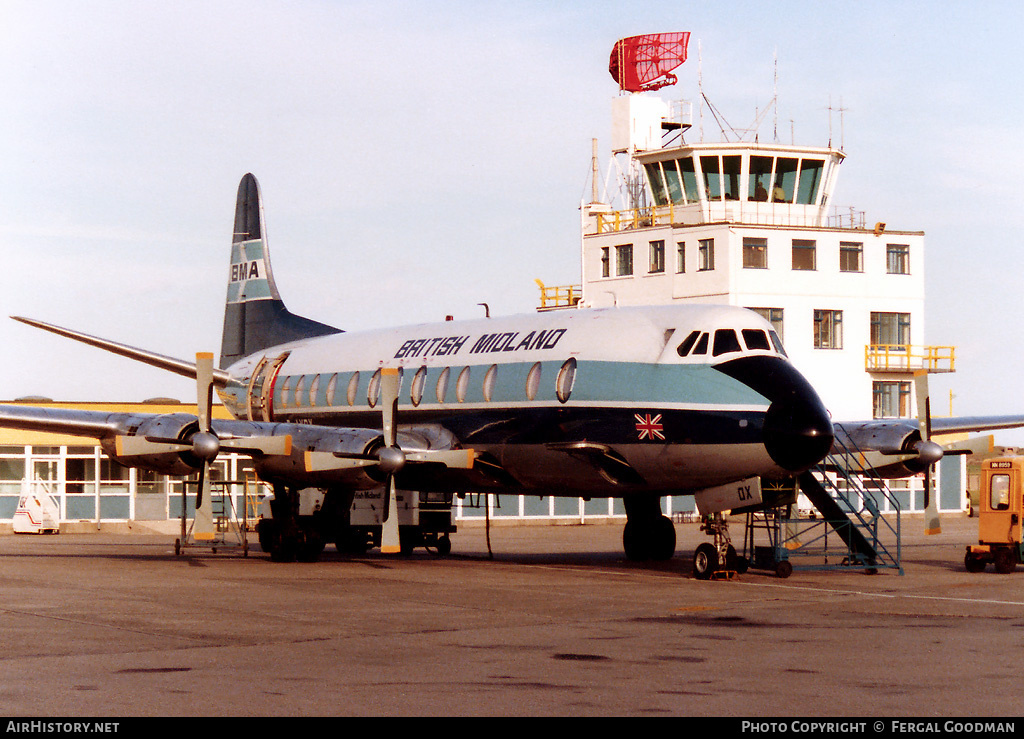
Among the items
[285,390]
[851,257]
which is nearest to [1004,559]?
[285,390]

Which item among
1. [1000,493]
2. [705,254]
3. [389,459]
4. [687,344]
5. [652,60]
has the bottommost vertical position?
[1000,493]

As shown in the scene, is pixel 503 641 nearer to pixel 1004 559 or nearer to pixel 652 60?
pixel 1004 559

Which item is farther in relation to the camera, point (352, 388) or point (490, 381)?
point (352, 388)

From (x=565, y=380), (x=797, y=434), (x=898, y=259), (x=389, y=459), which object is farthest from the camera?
(x=898, y=259)

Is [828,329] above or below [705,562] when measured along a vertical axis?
above

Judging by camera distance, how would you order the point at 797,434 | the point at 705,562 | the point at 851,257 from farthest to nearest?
1. the point at 851,257
2. the point at 705,562
3. the point at 797,434

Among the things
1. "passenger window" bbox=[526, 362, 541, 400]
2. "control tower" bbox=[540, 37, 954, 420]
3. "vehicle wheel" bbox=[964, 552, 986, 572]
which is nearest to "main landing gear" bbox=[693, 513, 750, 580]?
"passenger window" bbox=[526, 362, 541, 400]

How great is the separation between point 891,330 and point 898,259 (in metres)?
2.82

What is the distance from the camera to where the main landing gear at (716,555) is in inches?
804

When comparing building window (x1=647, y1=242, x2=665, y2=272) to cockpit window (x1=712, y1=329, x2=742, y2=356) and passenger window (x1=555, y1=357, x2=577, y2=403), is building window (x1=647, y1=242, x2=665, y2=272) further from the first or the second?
cockpit window (x1=712, y1=329, x2=742, y2=356)

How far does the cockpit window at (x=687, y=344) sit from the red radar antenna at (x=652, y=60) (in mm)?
36147

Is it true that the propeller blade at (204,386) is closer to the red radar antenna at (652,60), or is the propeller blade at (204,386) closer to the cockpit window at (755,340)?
the cockpit window at (755,340)

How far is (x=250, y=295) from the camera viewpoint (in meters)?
33.7
